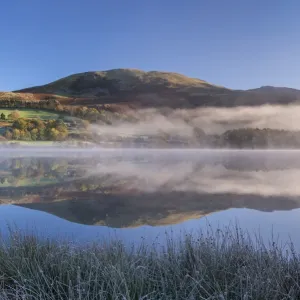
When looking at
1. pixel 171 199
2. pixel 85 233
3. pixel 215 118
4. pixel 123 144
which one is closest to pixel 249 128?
pixel 215 118

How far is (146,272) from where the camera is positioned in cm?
375

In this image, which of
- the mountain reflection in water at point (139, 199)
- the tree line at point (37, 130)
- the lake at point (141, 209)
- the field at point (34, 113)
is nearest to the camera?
the lake at point (141, 209)

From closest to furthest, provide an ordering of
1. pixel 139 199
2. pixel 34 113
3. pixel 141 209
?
pixel 141 209, pixel 139 199, pixel 34 113

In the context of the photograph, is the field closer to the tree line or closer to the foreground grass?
the tree line

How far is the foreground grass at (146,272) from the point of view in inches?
133

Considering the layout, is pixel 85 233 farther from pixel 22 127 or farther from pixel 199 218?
pixel 22 127

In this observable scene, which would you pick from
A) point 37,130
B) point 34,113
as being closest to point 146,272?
point 37,130

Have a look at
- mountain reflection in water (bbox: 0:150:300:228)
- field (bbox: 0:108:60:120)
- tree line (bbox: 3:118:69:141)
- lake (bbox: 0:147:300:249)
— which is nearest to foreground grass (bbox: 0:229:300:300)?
lake (bbox: 0:147:300:249)

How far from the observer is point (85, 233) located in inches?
278

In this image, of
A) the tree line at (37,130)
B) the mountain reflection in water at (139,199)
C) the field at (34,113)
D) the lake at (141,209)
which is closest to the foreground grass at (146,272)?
the lake at (141,209)

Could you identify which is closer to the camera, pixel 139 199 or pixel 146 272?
pixel 146 272

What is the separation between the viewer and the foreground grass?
337cm

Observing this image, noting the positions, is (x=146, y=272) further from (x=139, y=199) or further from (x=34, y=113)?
(x=34, y=113)

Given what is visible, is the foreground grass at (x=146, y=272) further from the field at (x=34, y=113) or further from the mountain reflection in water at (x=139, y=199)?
the field at (x=34, y=113)
